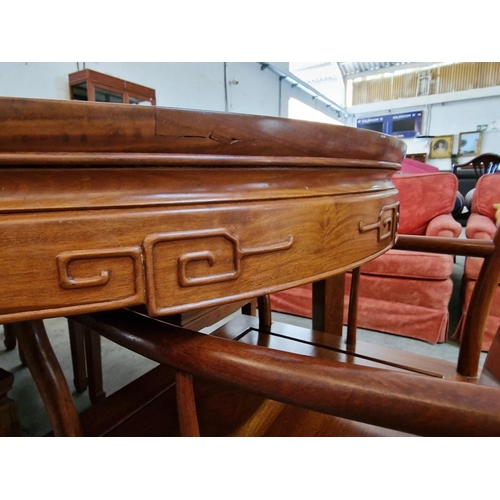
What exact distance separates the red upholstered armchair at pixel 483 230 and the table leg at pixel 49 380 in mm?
1130

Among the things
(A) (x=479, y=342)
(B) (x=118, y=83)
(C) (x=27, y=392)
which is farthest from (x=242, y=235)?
(B) (x=118, y=83)

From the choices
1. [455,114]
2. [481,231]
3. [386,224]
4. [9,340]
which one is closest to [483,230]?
[481,231]

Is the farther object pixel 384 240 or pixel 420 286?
pixel 420 286

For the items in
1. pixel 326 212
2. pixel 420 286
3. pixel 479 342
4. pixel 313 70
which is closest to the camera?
pixel 326 212

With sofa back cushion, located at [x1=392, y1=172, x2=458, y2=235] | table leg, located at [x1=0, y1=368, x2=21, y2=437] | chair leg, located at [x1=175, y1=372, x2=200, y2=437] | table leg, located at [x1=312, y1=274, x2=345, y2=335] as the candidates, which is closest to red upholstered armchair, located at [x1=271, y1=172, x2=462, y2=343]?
sofa back cushion, located at [x1=392, y1=172, x2=458, y2=235]

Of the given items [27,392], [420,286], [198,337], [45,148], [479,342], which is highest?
[45,148]

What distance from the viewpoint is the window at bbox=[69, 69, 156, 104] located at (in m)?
1.85

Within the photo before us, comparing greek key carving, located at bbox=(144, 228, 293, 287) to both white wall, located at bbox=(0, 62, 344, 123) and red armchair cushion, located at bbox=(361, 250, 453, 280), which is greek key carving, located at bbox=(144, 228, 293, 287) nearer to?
white wall, located at bbox=(0, 62, 344, 123)

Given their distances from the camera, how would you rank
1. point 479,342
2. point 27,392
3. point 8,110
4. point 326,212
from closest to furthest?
point 8,110, point 326,212, point 479,342, point 27,392

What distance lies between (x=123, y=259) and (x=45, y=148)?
78 millimetres

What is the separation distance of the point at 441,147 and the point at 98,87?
24.4 feet

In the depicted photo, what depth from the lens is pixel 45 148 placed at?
189 mm

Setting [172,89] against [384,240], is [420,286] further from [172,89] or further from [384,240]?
[172,89]

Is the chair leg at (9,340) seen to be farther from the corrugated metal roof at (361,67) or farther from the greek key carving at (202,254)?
the corrugated metal roof at (361,67)
